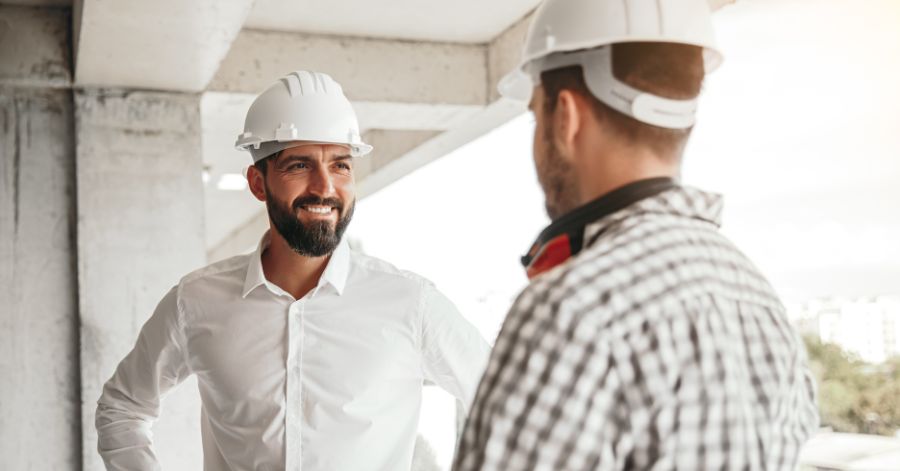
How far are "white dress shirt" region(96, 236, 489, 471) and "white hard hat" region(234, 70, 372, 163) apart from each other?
33 centimetres

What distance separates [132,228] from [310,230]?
2602mm

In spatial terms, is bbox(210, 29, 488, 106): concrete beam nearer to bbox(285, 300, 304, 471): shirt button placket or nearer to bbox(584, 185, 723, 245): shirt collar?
bbox(285, 300, 304, 471): shirt button placket

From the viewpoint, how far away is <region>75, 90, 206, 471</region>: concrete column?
5.14 meters

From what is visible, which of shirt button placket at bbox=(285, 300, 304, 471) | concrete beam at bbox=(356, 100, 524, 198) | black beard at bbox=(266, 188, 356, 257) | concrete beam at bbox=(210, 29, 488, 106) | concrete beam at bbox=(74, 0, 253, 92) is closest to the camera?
shirt button placket at bbox=(285, 300, 304, 471)

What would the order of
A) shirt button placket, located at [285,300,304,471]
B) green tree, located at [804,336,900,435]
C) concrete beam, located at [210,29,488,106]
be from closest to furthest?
shirt button placket, located at [285,300,304,471] → green tree, located at [804,336,900,435] → concrete beam, located at [210,29,488,106]

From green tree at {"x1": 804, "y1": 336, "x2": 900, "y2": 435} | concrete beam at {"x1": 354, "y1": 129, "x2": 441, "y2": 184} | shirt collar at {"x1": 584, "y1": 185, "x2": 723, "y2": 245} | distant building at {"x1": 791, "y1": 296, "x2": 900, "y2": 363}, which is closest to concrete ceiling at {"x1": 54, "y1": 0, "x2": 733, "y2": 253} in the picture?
concrete beam at {"x1": 354, "y1": 129, "x2": 441, "y2": 184}

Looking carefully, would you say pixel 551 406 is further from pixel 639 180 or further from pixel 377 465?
pixel 377 465

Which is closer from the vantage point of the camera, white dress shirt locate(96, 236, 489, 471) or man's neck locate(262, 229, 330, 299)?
white dress shirt locate(96, 236, 489, 471)

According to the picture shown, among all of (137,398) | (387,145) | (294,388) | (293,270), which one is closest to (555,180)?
(294,388)

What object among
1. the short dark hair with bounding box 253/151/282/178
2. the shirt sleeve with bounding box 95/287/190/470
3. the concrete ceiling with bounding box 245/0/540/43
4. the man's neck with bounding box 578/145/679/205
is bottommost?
the shirt sleeve with bounding box 95/287/190/470

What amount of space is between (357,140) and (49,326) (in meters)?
2.84

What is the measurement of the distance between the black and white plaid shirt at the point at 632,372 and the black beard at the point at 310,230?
182 centimetres

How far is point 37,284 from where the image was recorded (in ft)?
17.0

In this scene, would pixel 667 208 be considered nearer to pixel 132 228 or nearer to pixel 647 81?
pixel 647 81
